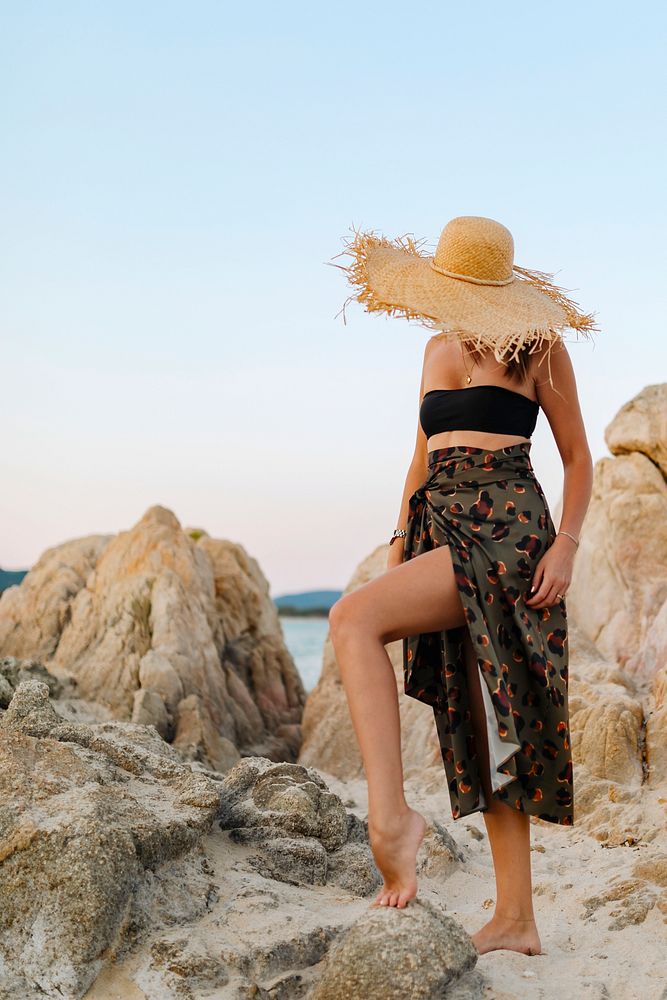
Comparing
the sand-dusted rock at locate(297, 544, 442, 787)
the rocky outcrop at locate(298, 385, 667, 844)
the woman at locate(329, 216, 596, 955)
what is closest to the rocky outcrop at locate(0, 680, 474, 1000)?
the woman at locate(329, 216, 596, 955)

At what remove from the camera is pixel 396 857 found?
317cm

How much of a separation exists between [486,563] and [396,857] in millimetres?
1042

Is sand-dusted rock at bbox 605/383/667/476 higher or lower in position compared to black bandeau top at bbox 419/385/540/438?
higher

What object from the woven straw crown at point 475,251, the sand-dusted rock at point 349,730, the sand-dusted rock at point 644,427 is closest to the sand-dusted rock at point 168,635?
the sand-dusted rock at point 349,730

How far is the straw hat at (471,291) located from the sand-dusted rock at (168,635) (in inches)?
169

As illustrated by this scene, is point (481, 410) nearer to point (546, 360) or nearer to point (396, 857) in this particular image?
point (546, 360)

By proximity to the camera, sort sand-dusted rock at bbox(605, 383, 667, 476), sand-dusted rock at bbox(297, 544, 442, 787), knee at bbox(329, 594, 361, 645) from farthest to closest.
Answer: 1. sand-dusted rock at bbox(605, 383, 667, 476)
2. sand-dusted rock at bbox(297, 544, 442, 787)
3. knee at bbox(329, 594, 361, 645)

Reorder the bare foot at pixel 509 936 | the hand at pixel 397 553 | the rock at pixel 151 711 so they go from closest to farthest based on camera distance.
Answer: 1. the bare foot at pixel 509 936
2. the hand at pixel 397 553
3. the rock at pixel 151 711

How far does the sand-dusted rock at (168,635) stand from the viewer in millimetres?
7777

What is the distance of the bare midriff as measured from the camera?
3.67 m

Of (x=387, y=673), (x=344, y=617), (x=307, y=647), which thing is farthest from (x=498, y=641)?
(x=307, y=647)

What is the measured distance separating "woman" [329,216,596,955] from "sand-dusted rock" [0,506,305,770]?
12.2 feet

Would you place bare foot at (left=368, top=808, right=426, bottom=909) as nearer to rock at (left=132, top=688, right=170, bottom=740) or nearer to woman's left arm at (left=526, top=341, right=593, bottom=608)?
woman's left arm at (left=526, top=341, right=593, bottom=608)

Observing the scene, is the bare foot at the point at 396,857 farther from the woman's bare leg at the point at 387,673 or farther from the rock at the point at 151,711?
the rock at the point at 151,711
